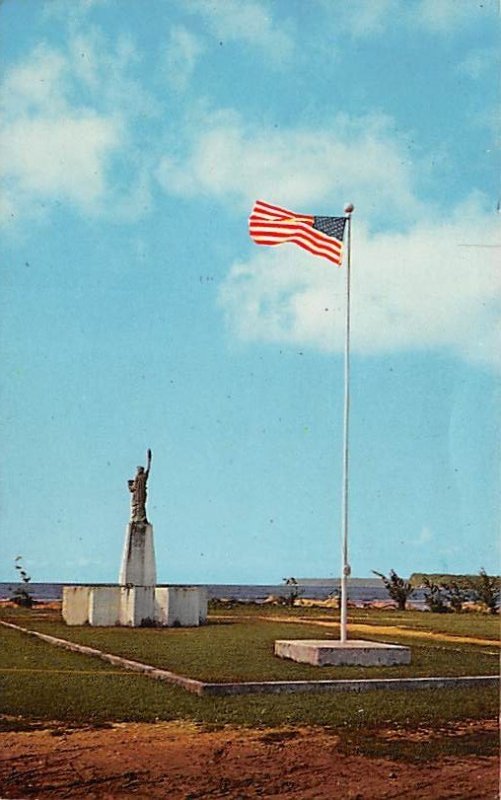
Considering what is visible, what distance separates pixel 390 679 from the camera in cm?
675

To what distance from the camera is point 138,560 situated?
1184 cm

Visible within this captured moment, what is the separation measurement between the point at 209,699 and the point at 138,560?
226 inches

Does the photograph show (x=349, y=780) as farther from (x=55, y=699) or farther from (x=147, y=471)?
(x=147, y=471)

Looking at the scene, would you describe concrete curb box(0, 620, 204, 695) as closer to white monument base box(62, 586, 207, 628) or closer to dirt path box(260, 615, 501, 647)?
white monument base box(62, 586, 207, 628)

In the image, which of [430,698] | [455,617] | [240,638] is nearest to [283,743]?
[430,698]

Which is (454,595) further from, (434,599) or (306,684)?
(306,684)

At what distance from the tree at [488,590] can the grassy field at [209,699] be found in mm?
4961

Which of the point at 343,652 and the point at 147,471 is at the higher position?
the point at 147,471

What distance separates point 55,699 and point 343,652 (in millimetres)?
2068

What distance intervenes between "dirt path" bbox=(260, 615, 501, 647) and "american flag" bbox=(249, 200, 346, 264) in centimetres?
397

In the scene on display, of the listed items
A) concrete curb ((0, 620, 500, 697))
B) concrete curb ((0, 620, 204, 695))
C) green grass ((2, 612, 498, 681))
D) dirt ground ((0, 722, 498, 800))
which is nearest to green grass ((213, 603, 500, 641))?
green grass ((2, 612, 498, 681))

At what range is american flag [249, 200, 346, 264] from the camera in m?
7.58

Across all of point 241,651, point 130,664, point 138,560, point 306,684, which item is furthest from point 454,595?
point 306,684

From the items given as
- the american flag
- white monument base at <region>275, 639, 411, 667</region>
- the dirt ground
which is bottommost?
the dirt ground
